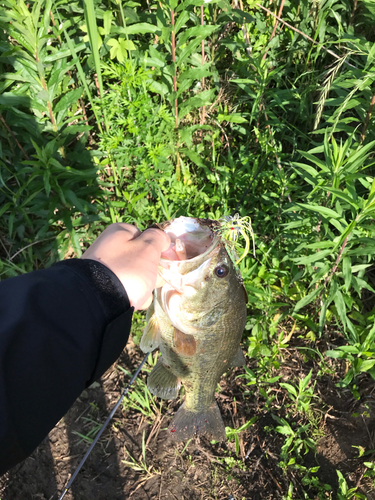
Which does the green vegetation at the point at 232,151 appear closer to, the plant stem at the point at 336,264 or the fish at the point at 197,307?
the plant stem at the point at 336,264

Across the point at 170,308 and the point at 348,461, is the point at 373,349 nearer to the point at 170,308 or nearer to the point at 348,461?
the point at 348,461

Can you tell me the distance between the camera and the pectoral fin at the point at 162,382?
7.34 feet

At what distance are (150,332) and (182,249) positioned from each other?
0.56 metres

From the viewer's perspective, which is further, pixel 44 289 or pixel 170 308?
pixel 170 308

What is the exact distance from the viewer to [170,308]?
5.78 ft

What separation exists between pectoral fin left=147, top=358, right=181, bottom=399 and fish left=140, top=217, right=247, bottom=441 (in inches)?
6.0

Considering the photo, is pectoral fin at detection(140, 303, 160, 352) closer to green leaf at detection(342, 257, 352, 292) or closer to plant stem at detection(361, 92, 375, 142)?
green leaf at detection(342, 257, 352, 292)

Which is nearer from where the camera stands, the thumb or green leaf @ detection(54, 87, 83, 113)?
the thumb

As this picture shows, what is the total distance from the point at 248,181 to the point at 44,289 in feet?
7.02

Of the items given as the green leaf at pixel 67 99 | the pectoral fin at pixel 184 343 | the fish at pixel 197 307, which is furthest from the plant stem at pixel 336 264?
the green leaf at pixel 67 99

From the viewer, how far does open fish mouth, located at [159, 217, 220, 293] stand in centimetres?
167

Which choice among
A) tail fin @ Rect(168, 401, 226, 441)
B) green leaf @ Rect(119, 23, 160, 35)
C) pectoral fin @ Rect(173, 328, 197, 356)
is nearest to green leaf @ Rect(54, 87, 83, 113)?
green leaf @ Rect(119, 23, 160, 35)

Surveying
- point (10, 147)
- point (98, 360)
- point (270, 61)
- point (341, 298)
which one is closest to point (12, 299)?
point (98, 360)

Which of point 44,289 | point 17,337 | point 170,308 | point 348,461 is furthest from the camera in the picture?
point 348,461
